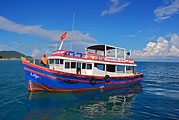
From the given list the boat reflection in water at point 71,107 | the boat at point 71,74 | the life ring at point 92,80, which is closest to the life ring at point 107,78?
the boat at point 71,74

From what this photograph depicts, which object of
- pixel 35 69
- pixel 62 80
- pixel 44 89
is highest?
pixel 35 69

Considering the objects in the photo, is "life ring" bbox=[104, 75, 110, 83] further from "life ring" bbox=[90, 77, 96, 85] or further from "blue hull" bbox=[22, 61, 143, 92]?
"life ring" bbox=[90, 77, 96, 85]

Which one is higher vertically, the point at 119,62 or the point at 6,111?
the point at 119,62

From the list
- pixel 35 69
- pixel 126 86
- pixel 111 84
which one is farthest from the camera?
pixel 126 86

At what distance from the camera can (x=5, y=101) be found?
9.91 m

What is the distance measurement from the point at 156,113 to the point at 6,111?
10725 mm

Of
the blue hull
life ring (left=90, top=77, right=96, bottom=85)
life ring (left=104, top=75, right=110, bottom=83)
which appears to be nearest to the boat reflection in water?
the blue hull

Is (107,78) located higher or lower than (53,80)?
lower

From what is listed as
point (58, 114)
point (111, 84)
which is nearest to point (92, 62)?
point (111, 84)

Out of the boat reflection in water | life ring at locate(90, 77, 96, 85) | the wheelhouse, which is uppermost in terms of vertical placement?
the wheelhouse

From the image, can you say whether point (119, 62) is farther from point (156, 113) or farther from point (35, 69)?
point (35, 69)

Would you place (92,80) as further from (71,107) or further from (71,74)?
(71,107)

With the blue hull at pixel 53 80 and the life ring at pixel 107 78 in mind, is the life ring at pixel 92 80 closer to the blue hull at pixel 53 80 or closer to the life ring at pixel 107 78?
the blue hull at pixel 53 80

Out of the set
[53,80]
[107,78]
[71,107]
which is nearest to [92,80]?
[107,78]
